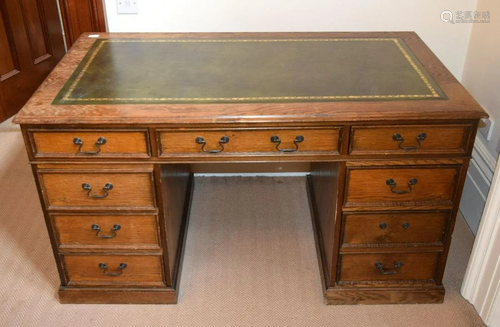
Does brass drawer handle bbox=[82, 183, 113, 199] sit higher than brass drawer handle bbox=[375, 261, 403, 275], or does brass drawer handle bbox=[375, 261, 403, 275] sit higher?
brass drawer handle bbox=[82, 183, 113, 199]

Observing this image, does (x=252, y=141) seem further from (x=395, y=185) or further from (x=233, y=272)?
(x=233, y=272)

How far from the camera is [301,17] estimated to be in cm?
272

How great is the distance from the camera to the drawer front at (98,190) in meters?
2.03

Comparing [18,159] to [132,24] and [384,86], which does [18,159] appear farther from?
[384,86]

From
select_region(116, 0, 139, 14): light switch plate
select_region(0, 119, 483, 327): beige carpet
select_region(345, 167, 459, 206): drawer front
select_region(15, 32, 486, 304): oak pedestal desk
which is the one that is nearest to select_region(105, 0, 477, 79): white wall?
select_region(116, 0, 139, 14): light switch plate

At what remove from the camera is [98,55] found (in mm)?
2324

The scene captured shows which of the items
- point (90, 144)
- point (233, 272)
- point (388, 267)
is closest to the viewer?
point (90, 144)

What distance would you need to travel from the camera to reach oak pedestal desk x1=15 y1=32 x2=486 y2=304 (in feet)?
6.29

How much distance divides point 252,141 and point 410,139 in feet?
1.80

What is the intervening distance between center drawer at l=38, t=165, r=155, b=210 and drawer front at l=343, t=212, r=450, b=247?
2.53 feet

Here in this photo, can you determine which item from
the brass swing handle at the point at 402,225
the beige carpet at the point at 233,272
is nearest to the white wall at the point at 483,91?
the beige carpet at the point at 233,272

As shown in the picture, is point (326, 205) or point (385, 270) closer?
point (385, 270)

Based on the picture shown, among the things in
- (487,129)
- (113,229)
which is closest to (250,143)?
(113,229)

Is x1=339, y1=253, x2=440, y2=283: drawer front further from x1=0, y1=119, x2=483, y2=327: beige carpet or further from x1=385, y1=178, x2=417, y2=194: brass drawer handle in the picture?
x1=385, y1=178, x2=417, y2=194: brass drawer handle
